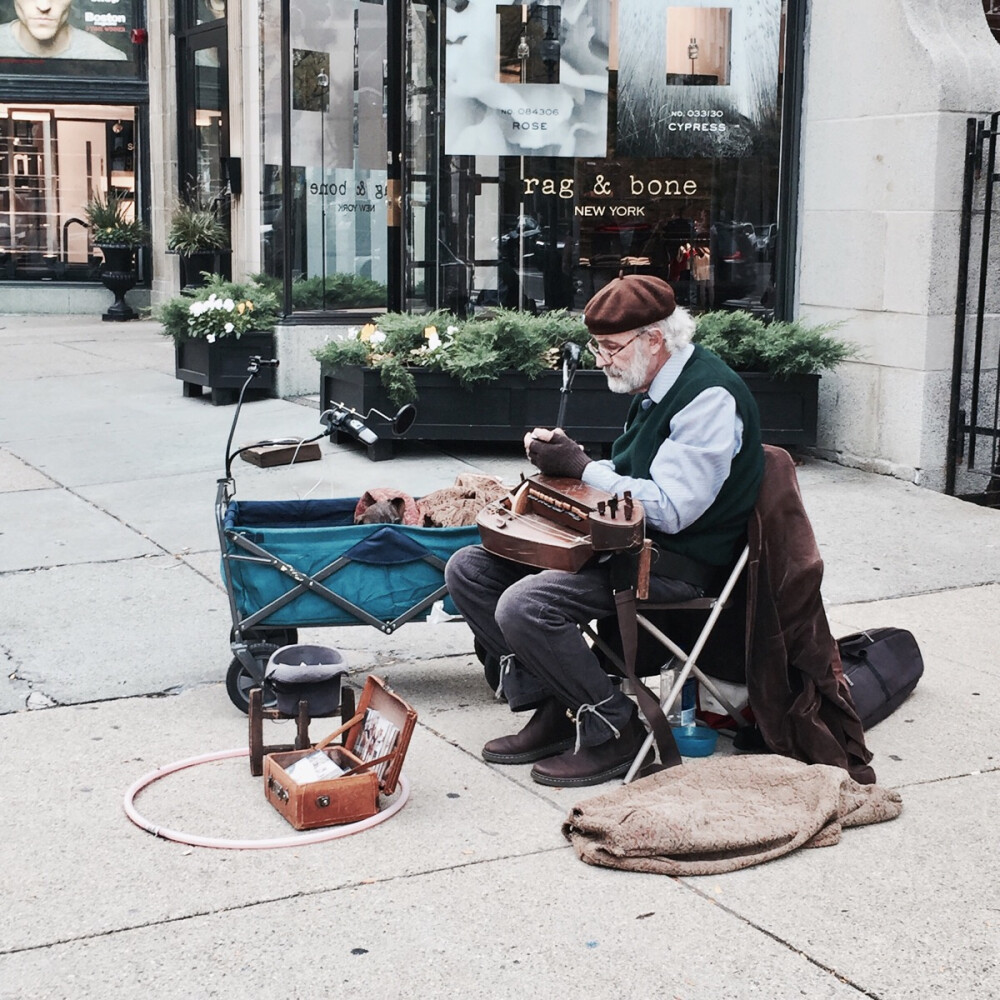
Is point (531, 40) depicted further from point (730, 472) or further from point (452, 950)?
point (452, 950)

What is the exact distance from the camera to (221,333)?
1071 centimetres

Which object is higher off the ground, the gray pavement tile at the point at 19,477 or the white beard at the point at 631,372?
the white beard at the point at 631,372

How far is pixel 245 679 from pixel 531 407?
433 centimetres

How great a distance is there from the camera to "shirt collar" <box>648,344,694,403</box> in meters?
4.45

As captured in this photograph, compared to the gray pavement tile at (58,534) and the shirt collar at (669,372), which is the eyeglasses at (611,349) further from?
the gray pavement tile at (58,534)

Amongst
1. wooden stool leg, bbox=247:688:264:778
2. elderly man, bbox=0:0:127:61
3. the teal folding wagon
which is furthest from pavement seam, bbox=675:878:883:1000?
elderly man, bbox=0:0:127:61

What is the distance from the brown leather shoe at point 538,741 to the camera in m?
4.57

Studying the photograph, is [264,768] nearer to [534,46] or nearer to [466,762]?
[466,762]

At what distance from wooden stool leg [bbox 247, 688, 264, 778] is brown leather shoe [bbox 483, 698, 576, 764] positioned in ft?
2.29

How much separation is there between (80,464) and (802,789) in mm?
5980

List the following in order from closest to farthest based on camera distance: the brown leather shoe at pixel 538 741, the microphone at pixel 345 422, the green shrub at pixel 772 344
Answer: the brown leather shoe at pixel 538 741 → the microphone at pixel 345 422 → the green shrub at pixel 772 344

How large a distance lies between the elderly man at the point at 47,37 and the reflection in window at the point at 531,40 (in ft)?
28.8

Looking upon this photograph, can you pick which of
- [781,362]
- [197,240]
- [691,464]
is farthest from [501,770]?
[197,240]

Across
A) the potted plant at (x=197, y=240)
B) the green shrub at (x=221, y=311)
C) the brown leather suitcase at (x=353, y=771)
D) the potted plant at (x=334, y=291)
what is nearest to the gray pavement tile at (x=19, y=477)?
the green shrub at (x=221, y=311)
